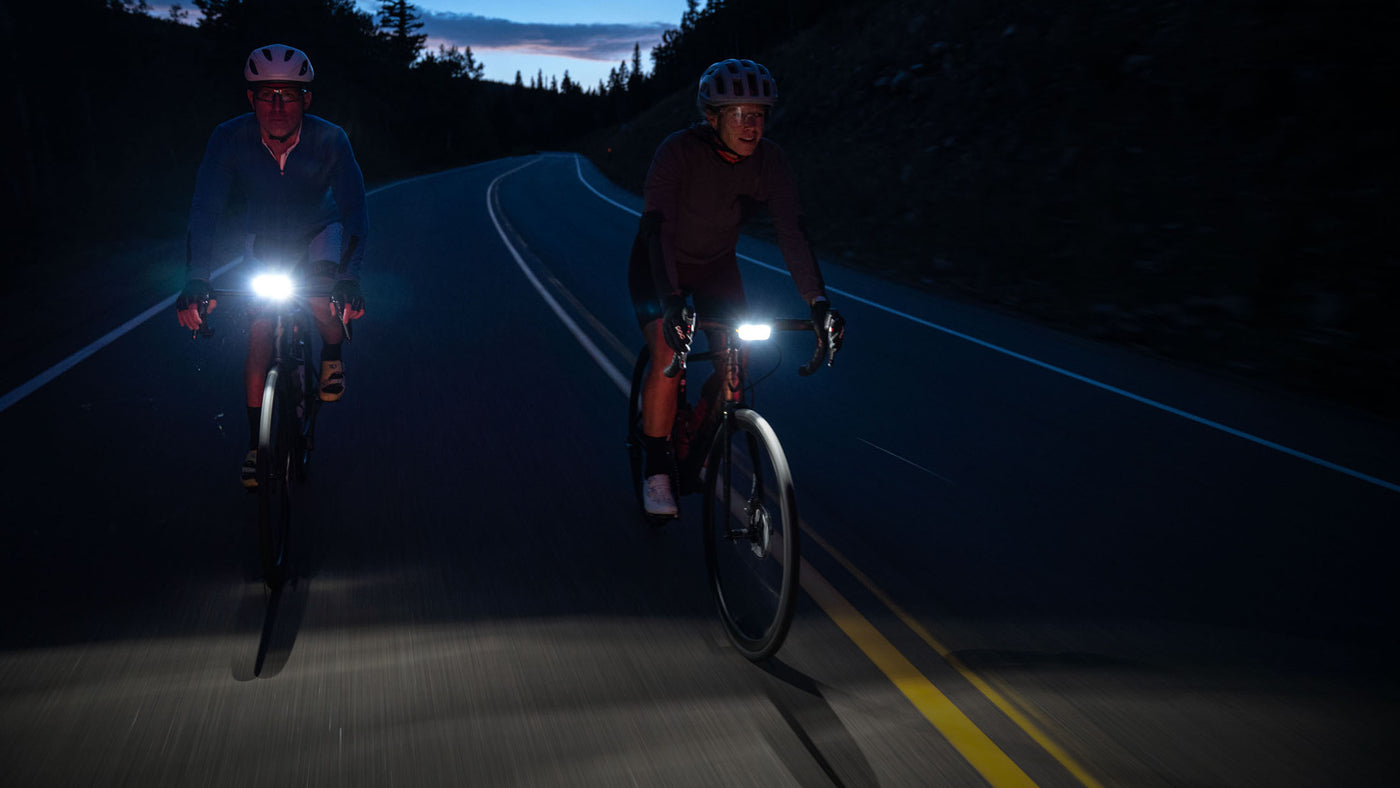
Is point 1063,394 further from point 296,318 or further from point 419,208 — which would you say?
point 419,208

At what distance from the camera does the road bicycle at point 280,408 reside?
4125 millimetres

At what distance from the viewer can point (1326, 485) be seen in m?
6.15

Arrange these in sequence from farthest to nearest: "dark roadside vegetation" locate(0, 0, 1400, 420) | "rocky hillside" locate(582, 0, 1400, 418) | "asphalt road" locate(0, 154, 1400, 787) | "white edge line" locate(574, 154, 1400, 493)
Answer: "dark roadside vegetation" locate(0, 0, 1400, 420), "rocky hillside" locate(582, 0, 1400, 418), "white edge line" locate(574, 154, 1400, 493), "asphalt road" locate(0, 154, 1400, 787)

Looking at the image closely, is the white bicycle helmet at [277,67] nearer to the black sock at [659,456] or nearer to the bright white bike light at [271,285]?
the bright white bike light at [271,285]

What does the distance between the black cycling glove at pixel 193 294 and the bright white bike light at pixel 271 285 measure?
206mm

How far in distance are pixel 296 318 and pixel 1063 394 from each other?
241 inches

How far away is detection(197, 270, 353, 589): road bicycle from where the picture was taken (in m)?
4.12

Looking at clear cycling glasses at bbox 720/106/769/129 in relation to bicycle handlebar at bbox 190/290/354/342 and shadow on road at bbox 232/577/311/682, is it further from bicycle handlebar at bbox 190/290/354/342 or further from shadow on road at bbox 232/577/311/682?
shadow on road at bbox 232/577/311/682

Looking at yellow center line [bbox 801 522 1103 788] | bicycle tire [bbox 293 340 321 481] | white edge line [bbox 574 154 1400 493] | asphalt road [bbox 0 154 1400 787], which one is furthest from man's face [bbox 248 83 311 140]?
white edge line [bbox 574 154 1400 493]

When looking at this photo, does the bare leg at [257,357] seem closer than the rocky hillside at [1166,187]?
Yes

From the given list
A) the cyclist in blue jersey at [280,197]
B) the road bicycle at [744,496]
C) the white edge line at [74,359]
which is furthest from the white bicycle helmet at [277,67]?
the white edge line at [74,359]

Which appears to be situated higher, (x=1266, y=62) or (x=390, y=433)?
(x=1266, y=62)

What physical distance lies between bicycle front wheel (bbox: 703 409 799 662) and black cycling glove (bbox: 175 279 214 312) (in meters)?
2.47

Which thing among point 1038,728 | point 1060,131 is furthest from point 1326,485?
point 1060,131
